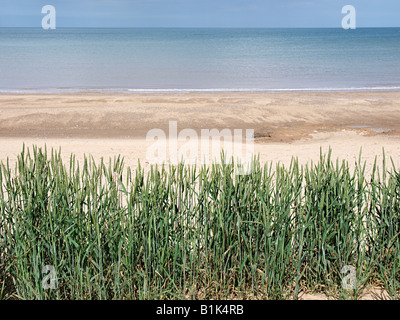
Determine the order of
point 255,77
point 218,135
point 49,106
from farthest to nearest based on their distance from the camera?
point 255,77 < point 49,106 < point 218,135

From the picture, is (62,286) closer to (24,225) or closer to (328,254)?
(24,225)

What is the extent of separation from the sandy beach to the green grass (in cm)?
451

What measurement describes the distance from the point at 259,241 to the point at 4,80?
22.1m

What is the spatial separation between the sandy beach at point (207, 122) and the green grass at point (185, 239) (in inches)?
177

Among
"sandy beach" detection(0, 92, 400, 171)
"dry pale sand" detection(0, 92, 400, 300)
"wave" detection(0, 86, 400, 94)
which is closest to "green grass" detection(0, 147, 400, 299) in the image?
"dry pale sand" detection(0, 92, 400, 300)

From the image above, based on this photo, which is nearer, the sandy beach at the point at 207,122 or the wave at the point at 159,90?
the sandy beach at the point at 207,122

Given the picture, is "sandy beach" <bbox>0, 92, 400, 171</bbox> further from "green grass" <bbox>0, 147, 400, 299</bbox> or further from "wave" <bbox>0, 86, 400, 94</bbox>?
"green grass" <bbox>0, 147, 400, 299</bbox>

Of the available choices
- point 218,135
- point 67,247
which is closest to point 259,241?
point 67,247

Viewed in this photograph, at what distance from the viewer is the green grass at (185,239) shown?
3312 millimetres

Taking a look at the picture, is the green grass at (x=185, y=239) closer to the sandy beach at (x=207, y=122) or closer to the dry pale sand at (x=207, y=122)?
the dry pale sand at (x=207, y=122)

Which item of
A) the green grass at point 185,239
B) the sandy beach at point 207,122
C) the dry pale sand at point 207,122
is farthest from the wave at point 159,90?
the green grass at point 185,239

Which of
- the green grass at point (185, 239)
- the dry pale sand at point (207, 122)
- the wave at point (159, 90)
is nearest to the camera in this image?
the green grass at point (185, 239)

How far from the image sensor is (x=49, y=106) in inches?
579

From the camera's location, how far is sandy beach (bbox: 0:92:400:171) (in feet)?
30.5
